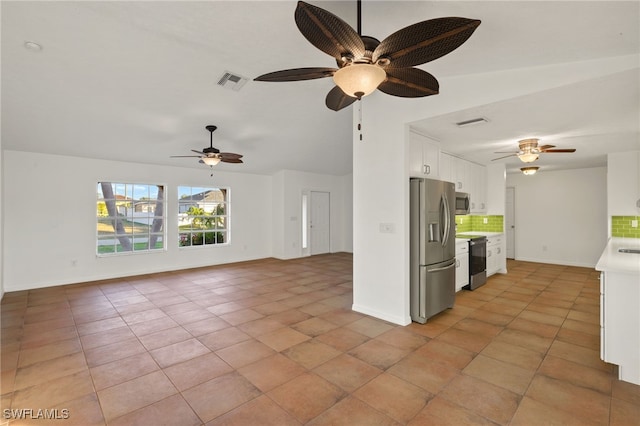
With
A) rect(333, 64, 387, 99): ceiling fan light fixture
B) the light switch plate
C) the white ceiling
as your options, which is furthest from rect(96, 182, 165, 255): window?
rect(333, 64, 387, 99): ceiling fan light fixture

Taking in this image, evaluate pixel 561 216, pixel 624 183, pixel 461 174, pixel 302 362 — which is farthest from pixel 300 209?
pixel 624 183

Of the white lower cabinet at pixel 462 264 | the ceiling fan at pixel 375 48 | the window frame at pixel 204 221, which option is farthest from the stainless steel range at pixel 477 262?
the window frame at pixel 204 221

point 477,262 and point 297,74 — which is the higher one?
point 297,74

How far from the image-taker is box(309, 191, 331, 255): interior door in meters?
9.04

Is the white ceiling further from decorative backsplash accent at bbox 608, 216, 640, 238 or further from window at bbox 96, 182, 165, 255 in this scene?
decorative backsplash accent at bbox 608, 216, 640, 238

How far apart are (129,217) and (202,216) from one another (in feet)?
5.21

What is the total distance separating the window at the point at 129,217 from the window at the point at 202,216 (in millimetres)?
473

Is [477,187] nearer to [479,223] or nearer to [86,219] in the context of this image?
[479,223]

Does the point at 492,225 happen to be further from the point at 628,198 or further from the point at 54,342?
the point at 54,342

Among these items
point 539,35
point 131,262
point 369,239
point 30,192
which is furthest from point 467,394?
point 30,192

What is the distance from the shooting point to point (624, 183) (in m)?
5.01

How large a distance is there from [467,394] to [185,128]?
5.06 meters

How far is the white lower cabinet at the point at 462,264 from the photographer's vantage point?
4.59 metres

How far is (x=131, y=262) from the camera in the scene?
246 inches
